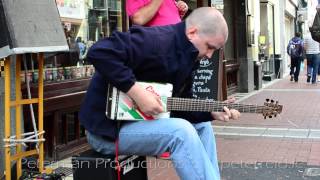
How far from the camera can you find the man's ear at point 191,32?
306 cm

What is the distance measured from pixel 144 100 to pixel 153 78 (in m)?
0.21

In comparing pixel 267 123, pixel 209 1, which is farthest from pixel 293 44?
pixel 267 123

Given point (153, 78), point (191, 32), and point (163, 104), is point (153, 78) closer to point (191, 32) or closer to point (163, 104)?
point (163, 104)

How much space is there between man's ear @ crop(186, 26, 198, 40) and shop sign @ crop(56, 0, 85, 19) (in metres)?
3.40

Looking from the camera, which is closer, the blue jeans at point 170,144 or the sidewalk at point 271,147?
the blue jeans at point 170,144

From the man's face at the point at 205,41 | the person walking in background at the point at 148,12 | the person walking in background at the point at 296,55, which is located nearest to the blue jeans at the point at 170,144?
the man's face at the point at 205,41

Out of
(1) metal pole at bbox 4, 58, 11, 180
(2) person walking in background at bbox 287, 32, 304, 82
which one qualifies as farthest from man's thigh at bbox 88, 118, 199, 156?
(2) person walking in background at bbox 287, 32, 304, 82

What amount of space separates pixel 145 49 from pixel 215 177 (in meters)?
0.79

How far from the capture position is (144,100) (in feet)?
9.53

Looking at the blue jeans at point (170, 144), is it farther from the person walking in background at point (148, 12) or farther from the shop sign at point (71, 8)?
the shop sign at point (71, 8)

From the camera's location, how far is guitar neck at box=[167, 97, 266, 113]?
3086 millimetres

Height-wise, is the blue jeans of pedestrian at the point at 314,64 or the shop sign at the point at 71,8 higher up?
the shop sign at the point at 71,8

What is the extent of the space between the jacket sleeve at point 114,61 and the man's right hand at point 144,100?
0.04 metres

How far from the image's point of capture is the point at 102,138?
3098 millimetres
